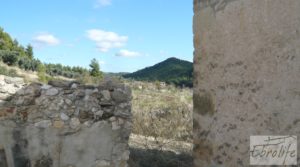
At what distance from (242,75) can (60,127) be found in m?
1.95

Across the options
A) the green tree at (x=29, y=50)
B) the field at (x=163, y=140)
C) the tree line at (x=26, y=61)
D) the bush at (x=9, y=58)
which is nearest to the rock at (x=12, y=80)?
the field at (x=163, y=140)

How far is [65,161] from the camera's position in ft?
13.6

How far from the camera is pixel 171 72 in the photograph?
3741cm

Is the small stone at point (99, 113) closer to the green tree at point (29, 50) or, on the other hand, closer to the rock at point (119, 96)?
the rock at point (119, 96)

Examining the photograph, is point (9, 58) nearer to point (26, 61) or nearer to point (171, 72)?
point (26, 61)

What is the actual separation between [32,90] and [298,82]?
269 centimetres

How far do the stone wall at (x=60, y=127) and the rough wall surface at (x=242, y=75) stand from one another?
912 mm

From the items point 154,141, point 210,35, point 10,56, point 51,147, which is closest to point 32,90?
point 51,147

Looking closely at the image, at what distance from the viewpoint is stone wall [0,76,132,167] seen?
4129 mm

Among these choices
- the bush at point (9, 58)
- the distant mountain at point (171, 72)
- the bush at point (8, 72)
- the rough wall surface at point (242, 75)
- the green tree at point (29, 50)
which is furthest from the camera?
the green tree at point (29, 50)

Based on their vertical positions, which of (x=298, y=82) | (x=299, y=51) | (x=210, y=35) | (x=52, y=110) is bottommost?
(x=52, y=110)

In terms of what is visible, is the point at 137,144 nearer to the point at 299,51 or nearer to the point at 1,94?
the point at 1,94

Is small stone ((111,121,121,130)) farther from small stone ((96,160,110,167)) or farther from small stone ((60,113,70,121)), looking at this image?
small stone ((60,113,70,121))

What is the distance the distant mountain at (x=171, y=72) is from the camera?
31745 mm
